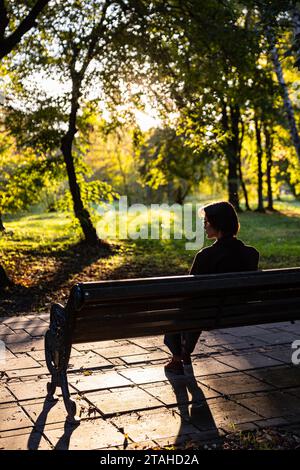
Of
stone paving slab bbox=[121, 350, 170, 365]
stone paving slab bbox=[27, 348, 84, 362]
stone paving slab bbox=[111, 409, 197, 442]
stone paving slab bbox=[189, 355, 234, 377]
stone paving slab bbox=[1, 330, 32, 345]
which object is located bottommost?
stone paving slab bbox=[1, 330, 32, 345]

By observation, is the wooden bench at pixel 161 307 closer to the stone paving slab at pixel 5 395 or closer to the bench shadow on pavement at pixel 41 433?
the bench shadow on pavement at pixel 41 433

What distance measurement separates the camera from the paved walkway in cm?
411

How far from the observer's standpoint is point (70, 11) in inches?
581

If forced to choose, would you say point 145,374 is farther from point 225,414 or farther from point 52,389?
point 225,414

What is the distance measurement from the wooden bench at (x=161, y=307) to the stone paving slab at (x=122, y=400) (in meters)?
0.30

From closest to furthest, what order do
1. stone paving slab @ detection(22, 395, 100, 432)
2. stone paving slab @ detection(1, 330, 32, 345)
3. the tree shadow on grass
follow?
stone paving slab @ detection(22, 395, 100, 432)
stone paving slab @ detection(1, 330, 32, 345)
the tree shadow on grass

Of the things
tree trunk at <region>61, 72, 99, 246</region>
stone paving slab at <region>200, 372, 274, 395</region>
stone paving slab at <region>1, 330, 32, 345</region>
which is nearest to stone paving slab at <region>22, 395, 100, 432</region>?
stone paving slab at <region>200, 372, 274, 395</region>

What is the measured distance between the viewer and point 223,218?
514 cm

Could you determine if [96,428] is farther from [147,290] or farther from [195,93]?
[195,93]

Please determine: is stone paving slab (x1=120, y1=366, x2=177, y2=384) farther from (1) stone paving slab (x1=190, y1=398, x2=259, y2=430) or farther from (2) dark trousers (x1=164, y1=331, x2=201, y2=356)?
(1) stone paving slab (x1=190, y1=398, x2=259, y2=430)

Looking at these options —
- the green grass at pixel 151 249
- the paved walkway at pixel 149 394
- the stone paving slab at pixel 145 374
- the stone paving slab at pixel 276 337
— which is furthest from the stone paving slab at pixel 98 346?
the green grass at pixel 151 249

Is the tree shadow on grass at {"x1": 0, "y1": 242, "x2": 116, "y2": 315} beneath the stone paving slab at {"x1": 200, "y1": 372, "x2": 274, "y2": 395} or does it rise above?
beneath

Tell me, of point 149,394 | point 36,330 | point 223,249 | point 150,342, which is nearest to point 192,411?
point 149,394

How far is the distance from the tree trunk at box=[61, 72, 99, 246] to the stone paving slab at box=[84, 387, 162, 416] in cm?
1118
